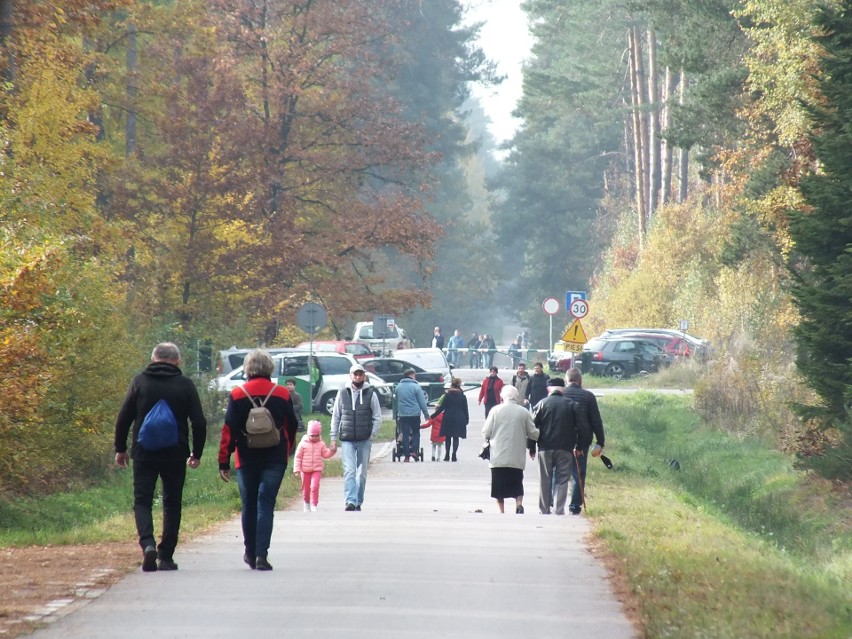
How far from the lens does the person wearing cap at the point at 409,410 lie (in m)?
28.1

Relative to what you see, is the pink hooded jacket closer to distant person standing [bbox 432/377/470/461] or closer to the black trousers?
the black trousers

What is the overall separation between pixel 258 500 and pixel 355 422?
634 centimetres

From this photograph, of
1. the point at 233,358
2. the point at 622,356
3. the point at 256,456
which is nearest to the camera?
the point at 256,456

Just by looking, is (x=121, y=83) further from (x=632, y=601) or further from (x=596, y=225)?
(x=596, y=225)

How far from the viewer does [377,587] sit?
10852mm

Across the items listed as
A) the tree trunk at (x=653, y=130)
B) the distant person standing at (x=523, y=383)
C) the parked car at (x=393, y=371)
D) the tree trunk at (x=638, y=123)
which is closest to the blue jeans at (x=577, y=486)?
the distant person standing at (x=523, y=383)

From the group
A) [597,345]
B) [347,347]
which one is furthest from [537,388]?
[597,345]

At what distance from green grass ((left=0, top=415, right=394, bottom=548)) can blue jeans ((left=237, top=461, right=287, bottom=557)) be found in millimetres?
3025

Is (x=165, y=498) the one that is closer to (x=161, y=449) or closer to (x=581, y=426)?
(x=161, y=449)

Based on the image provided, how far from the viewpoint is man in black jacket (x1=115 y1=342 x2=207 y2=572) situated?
11617mm

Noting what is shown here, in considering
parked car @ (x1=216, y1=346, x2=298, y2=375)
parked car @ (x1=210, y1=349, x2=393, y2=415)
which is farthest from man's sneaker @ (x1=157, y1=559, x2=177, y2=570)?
parked car @ (x1=216, y1=346, x2=298, y2=375)

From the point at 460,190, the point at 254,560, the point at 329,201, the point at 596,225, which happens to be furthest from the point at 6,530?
the point at 460,190

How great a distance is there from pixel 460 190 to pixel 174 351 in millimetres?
91625

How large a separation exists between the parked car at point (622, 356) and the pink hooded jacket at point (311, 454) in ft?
123
